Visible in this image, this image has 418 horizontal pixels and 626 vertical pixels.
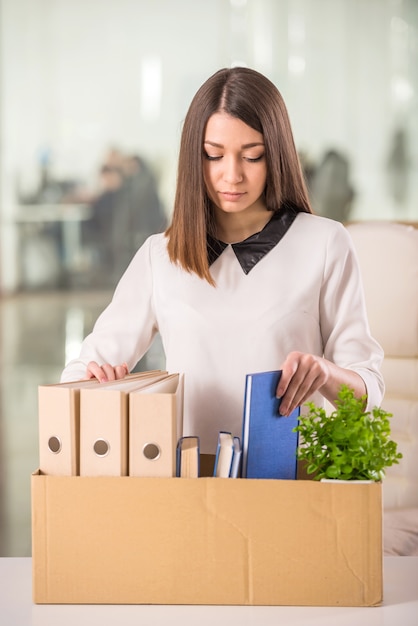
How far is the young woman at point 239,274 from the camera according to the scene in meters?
1.50

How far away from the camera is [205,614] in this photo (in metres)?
1.14

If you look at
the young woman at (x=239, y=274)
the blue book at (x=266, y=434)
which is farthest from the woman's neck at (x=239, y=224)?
the blue book at (x=266, y=434)

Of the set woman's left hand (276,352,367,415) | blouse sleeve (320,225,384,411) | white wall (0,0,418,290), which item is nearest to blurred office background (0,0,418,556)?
white wall (0,0,418,290)

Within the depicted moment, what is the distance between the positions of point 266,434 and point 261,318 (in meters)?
0.39

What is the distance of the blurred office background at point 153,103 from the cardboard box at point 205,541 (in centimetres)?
492

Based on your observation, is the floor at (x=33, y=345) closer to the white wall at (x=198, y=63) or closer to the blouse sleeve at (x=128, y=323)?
the white wall at (x=198, y=63)

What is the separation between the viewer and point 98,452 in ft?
3.84

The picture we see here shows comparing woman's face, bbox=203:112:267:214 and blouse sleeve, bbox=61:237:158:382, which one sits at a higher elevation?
woman's face, bbox=203:112:267:214

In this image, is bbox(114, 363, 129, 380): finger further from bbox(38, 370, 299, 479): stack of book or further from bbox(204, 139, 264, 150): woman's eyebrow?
bbox(204, 139, 264, 150): woman's eyebrow

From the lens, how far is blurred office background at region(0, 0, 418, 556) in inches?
244

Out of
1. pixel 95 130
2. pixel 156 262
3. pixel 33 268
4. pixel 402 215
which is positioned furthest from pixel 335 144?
pixel 156 262

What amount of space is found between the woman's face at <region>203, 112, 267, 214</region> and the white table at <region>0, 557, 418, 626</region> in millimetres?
666

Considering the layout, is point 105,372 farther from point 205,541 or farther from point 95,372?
point 205,541

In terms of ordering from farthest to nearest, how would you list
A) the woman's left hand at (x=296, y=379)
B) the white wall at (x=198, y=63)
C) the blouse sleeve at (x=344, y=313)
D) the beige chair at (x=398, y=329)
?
the white wall at (x=198, y=63), the beige chair at (x=398, y=329), the blouse sleeve at (x=344, y=313), the woman's left hand at (x=296, y=379)
